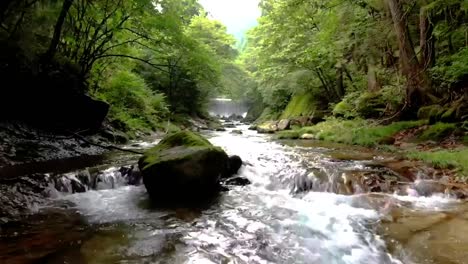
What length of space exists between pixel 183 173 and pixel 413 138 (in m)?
6.99

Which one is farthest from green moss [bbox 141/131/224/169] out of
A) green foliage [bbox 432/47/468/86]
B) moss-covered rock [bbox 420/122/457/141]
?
green foliage [bbox 432/47/468/86]

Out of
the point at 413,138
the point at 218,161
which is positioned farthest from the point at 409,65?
the point at 218,161

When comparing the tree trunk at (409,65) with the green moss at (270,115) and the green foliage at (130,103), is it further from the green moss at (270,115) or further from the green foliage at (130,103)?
the green moss at (270,115)

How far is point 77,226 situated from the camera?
16.1 feet

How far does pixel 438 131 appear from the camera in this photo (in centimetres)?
962

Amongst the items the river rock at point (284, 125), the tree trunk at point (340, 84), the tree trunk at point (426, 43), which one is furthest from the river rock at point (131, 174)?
the tree trunk at point (340, 84)

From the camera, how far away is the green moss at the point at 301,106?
21317mm

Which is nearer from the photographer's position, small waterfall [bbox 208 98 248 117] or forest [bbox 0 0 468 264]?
forest [bbox 0 0 468 264]

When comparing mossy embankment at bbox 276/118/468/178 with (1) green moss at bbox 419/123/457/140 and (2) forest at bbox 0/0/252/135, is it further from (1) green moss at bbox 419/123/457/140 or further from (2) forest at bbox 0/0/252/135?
(2) forest at bbox 0/0/252/135

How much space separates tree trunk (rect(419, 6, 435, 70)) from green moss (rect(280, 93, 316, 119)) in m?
8.94

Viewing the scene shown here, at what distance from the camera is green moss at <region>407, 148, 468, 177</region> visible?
6858mm

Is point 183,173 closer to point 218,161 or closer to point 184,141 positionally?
point 218,161

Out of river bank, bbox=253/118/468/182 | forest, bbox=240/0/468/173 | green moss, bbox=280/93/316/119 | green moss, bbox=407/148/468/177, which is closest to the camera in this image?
green moss, bbox=407/148/468/177

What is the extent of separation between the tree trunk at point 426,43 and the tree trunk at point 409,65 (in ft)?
0.75
